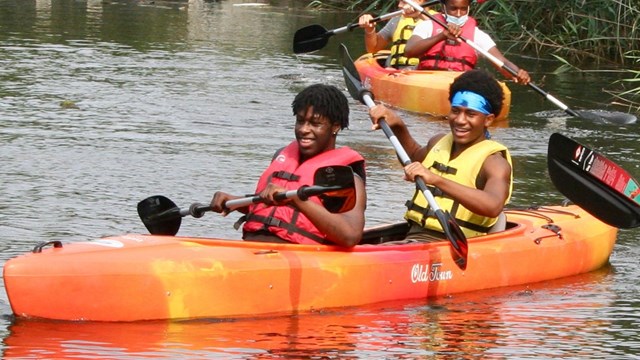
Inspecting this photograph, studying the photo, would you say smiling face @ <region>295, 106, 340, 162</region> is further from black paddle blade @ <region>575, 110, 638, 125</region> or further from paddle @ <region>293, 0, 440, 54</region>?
black paddle blade @ <region>575, 110, 638, 125</region>

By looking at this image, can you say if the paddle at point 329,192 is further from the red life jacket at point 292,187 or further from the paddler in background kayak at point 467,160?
the paddler in background kayak at point 467,160

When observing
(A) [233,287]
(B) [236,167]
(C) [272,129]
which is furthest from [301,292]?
(C) [272,129]

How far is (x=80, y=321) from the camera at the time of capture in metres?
5.95

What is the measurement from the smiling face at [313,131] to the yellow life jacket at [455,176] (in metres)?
0.69

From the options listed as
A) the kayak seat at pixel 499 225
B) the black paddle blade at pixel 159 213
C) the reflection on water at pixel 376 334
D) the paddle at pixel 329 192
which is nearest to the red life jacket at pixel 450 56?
the kayak seat at pixel 499 225

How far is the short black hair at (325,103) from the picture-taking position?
640 cm

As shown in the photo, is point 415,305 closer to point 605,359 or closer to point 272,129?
point 605,359

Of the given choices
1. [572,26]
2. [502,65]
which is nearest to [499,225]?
[502,65]

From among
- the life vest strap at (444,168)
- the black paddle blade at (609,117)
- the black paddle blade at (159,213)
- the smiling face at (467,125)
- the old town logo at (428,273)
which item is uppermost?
the smiling face at (467,125)

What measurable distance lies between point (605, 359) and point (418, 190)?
130 cm

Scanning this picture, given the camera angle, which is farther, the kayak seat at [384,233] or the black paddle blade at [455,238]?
the kayak seat at [384,233]

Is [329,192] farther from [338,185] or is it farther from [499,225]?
[499,225]

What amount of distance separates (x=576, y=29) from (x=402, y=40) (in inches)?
99.6

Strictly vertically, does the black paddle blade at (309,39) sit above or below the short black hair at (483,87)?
below
